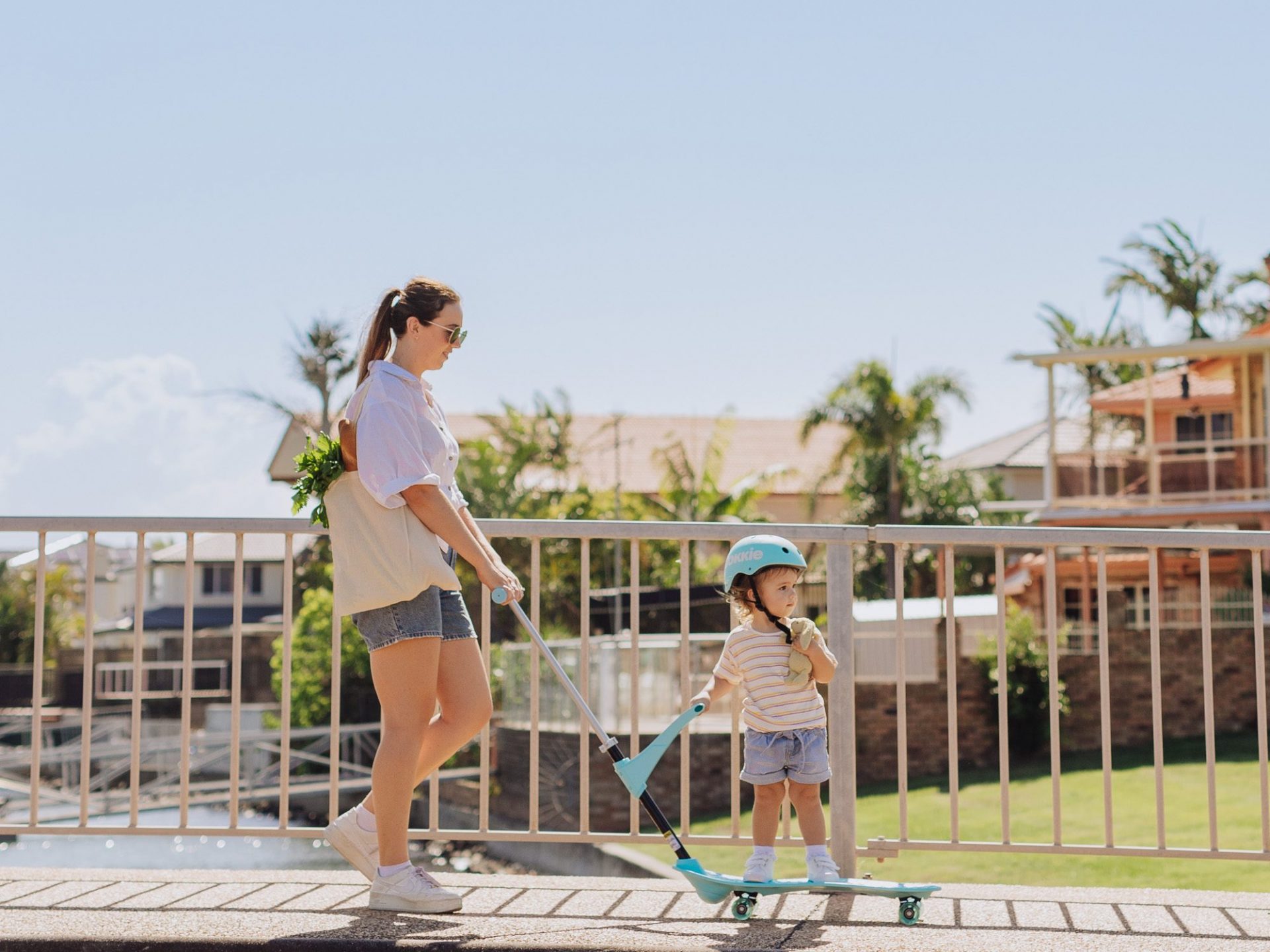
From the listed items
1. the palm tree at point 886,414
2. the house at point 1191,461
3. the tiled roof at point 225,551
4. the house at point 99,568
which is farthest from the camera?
the tiled roof at point 225,551

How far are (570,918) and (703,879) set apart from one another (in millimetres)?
381

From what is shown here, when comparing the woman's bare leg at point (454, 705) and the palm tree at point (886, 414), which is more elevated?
the palm tree at point (886, 414)

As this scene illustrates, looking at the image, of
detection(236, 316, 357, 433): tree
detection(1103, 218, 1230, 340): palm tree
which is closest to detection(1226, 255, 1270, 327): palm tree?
detection(1103, 218, 1230, 340): palm tree

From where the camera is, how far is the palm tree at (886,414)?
34.6 metres

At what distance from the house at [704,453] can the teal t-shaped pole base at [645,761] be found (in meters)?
37.1

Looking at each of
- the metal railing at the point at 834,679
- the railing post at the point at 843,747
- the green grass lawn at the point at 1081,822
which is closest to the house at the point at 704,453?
the green grass lawn at the point at 1081,822

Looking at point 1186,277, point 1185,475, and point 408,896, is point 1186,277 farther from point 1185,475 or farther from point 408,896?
point 408,896

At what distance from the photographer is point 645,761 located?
3.55 meters

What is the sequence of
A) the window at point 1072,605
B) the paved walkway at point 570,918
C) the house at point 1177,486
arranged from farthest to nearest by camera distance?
the window at point 1072,605
the house at point 1177,486
the paved walkway at point 570,918

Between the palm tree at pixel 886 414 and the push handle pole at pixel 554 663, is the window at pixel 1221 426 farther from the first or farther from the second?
the push handle pole at pixel 554 663

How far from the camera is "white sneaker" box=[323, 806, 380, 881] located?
12.0 ft

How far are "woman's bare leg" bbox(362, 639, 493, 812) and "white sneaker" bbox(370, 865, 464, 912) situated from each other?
0.69ft

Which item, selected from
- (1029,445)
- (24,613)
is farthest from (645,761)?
(24,613)

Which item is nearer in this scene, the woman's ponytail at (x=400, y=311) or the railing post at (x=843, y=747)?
the woman's ponytail at (x=400, y=311)
